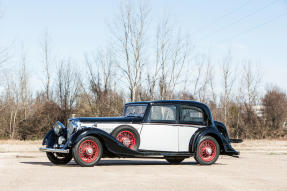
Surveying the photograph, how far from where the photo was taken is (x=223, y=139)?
478 inches

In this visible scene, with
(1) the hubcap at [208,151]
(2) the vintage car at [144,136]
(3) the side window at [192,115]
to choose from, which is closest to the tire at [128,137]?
(2) the vintage car at [144,136]

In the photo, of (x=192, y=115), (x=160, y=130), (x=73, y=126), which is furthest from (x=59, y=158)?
(x=192, y=115)

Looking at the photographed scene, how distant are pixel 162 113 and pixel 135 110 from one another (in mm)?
942

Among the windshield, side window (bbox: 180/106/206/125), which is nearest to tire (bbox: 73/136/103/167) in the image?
the windshield

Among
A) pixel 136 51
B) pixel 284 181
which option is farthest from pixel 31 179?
pixel 136 51

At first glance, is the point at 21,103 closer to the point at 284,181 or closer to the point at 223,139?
the point at 223,139

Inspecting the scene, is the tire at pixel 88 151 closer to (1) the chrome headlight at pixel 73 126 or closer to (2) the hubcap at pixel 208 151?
(1) the chrome headlight at pixel 73 126

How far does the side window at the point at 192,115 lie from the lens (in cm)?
1193

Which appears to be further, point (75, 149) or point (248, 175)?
point (75, 149)

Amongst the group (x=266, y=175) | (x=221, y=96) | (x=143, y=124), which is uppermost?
(x=221, y=96)

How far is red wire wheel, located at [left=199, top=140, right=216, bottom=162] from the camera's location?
1182 centimetres

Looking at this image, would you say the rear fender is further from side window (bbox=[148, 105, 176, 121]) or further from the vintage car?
side window (bbox=[148, 105, 176, 121])

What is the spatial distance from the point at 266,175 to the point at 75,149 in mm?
4529

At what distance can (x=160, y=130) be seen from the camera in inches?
452
